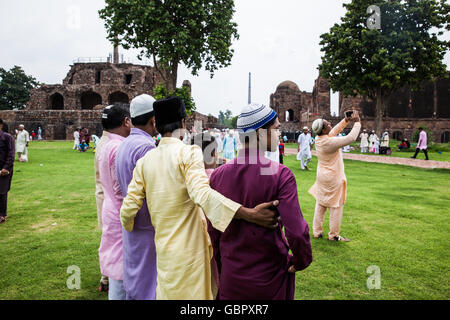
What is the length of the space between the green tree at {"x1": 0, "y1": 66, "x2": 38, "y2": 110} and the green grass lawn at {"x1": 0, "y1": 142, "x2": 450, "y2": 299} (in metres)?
51.8

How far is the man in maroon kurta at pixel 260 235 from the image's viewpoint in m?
1.71

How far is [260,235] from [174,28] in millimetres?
18018

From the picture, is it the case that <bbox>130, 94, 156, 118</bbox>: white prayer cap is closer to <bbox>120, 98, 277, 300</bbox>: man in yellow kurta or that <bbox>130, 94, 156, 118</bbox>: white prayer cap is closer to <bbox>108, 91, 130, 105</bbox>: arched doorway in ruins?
<bbox>120, 98, 277, 300</bbox>: man in yellow kurta

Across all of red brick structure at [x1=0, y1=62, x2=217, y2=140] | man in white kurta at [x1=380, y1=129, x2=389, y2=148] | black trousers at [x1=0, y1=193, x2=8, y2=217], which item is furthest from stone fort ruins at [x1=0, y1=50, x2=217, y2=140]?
black trousers at [x1=0, y1=193, x2=8, y2=217]

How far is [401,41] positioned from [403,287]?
855 inches

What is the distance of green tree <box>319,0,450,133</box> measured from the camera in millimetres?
19891

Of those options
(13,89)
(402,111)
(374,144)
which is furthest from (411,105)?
(13,89)

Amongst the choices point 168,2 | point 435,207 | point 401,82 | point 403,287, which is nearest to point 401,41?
point 401,82

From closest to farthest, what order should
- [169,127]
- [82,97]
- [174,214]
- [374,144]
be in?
[174,214], [169,127], [374,144], [82,97]

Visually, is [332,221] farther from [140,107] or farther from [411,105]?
[411,105]

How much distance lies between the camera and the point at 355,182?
32.0ft

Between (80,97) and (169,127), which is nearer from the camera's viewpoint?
(169,127)

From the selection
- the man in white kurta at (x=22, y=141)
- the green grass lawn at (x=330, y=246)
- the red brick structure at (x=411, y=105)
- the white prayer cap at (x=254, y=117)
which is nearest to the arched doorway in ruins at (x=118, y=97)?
the red brick structure at (x=411, y=105)

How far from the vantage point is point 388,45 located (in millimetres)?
20672
